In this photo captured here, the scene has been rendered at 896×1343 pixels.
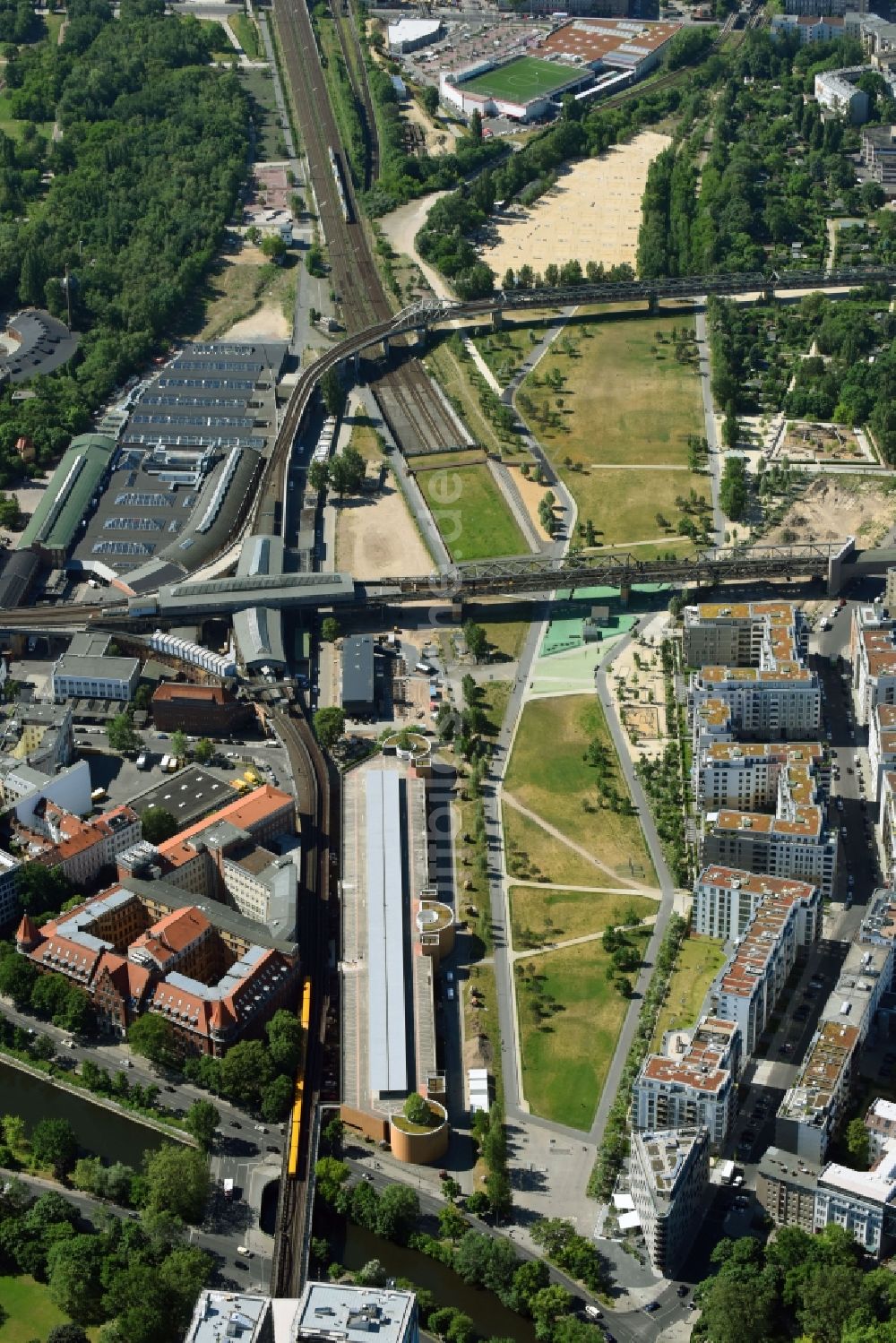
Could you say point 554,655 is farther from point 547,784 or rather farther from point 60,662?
point 60,662

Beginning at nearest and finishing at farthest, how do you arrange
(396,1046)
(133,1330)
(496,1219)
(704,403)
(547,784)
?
(133,1330) < (496,1219) < (396,1046) < (547,784) < (704,403)

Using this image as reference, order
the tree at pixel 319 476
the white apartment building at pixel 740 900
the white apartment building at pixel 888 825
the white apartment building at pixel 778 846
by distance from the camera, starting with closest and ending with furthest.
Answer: the white apartment building at pixel 740 900 → the white apartment building at pixel 778 846 → the white apartment building at pixel 888 825 → the tree at pixel 319 476

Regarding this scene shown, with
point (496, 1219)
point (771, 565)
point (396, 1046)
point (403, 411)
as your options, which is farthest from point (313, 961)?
point (403, 411)

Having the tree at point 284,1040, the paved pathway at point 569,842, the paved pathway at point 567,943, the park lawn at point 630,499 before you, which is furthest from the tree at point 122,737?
the park lawn at point 630,499

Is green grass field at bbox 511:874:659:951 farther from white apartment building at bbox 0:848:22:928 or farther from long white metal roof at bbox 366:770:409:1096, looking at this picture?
white apartment building at bbox 0:848:22:928

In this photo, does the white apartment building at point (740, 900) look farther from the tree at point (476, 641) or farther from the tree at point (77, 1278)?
the tree at point (77, 1278)

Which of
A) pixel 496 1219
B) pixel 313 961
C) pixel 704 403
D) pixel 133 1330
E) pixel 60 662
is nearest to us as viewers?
pixel 133 1330
